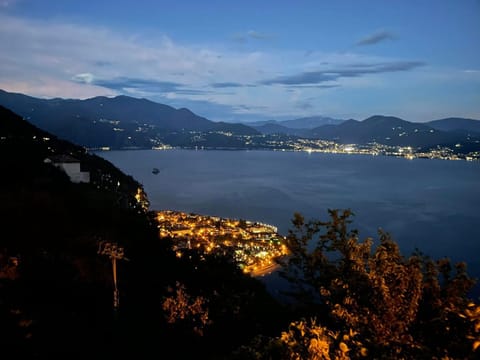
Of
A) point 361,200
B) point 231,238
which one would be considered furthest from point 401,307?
point 361,200

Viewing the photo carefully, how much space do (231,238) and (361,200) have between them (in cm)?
1892

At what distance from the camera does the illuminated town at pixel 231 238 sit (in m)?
21.8

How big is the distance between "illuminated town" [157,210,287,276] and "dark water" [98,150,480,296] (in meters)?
3.45

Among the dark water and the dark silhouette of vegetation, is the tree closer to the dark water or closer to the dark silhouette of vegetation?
the dark silhouette of vegetation

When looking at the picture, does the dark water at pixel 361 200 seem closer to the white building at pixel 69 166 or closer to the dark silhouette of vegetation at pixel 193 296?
the white building at pixel 69 166

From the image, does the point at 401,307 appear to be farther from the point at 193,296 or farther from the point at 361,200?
the point at 361,200

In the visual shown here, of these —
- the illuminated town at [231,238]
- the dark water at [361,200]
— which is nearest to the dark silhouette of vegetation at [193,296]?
the illuminated town at [231,238]

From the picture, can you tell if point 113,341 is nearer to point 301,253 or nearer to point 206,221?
point 301,253

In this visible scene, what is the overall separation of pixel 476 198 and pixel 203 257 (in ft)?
126

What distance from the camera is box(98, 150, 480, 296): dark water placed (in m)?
26.7

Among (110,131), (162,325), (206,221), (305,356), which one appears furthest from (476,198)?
(110,131)

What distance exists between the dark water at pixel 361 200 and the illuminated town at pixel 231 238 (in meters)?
3.45

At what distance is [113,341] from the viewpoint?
5789 mm

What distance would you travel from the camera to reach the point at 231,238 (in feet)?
84.2
